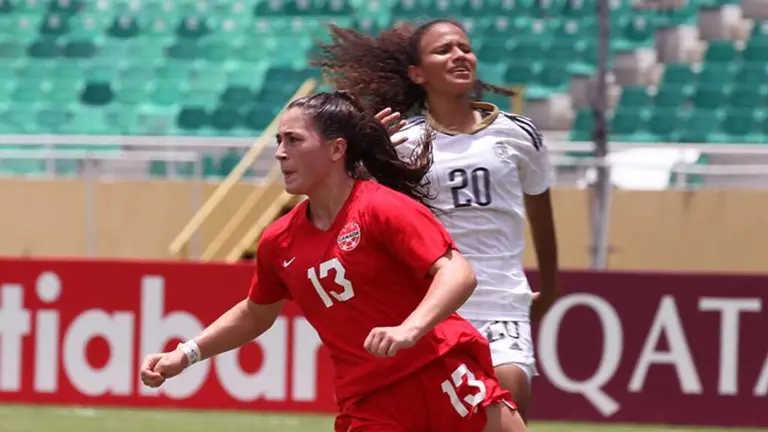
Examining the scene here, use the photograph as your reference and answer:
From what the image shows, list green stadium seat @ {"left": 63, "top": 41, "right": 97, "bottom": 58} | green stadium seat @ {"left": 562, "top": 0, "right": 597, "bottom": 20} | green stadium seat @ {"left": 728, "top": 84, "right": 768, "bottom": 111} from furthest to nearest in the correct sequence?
1. green stadium seat @ {"left": 63, "top": 41, "right": 97, "bottom": 58}
2. green stadium seat @ {"left": 562, "top": 0, "right": 597, "bottom": 20}
3. green stadium seat @ {"left": 728, "top": 84, "right": 768, "bottom": 111}

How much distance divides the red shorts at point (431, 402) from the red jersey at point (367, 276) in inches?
1.3

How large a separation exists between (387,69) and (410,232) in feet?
5.14

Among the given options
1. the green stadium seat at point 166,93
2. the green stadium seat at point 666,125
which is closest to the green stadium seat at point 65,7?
the green stadium seat at point 166,93

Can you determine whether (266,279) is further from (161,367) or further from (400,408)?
(400,408)

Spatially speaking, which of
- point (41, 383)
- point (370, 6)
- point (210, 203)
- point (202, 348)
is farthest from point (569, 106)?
point (202, 348)

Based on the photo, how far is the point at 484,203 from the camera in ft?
17.4

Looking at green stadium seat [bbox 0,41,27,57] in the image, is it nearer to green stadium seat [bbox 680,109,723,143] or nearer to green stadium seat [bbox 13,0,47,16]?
green stadium seat [bbox 13,0,47,16]

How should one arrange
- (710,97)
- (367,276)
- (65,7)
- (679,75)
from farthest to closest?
(65,7) → (679,75) → (710,97) → (367,276)

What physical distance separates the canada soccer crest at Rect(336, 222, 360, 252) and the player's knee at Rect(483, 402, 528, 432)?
1.97 ft

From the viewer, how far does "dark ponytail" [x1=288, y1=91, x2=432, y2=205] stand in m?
4.23

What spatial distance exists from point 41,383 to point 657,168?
4674 mm

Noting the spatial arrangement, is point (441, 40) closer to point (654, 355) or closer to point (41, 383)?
point (654, 355)

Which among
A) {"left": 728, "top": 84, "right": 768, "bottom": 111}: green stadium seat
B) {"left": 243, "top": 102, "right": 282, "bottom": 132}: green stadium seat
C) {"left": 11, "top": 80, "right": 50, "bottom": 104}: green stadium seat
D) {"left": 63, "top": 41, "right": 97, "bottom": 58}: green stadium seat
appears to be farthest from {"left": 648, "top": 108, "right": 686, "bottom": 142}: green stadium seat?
{"left": 11, "top": 80, "right": 50, "bottom": 104}: green stadium seat

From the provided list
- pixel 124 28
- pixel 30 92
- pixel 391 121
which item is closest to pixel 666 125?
pixel 124 28
